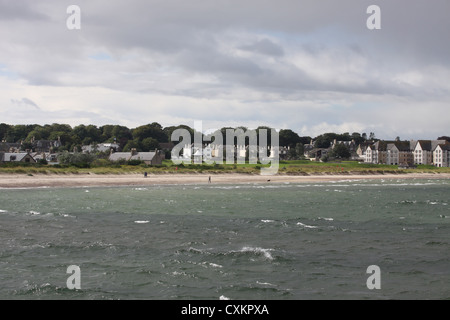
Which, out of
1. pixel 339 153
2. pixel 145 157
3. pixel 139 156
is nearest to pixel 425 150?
pixel 339 153

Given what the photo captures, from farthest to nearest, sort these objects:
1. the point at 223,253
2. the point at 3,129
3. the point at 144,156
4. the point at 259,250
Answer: the point at 3,129 → the point at 144,156 → the point at 259,250 → the point at 223,253

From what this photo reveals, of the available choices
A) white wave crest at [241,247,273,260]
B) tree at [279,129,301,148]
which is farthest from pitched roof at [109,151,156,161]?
tree at [279,129,301,148]

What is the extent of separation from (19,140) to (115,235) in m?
157

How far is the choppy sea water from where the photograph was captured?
13.9m

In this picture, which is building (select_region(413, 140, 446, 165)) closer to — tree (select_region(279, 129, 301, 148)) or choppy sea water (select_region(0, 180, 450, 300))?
tree (select_region(279, 129, 301, 148))

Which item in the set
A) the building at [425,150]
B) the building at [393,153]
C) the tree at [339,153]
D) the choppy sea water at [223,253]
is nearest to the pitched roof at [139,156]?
the tree at [339,153]

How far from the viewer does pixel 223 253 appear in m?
18.1

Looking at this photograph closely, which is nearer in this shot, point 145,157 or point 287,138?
point 145,157

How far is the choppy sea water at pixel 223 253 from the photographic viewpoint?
1387 centimetres

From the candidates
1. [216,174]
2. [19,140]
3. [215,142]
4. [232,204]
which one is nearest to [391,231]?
[232,204]

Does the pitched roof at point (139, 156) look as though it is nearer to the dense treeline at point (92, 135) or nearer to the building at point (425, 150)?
the dense treeline at point (92, 135)

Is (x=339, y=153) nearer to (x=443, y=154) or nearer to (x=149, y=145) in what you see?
A: (x=443, y=154)
